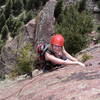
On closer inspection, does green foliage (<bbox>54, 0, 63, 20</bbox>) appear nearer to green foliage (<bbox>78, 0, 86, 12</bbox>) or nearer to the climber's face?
green foliage (<bbox>78, 0, 86, 12</bbox>)

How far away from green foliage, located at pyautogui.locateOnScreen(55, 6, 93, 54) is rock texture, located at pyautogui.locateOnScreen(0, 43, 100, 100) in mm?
36326

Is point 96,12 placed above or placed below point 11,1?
below

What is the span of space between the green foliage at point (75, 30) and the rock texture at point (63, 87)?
3633 centimetres

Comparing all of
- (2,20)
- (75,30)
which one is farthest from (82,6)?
(75,30)

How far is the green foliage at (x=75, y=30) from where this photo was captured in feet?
152

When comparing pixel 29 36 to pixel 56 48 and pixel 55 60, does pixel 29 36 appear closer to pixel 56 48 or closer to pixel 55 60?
pixel 56 48

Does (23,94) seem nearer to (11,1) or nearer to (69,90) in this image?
(69,90)

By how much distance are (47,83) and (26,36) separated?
4090 centimetres

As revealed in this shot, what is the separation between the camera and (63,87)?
724 cm

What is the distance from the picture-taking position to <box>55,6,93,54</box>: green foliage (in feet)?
152

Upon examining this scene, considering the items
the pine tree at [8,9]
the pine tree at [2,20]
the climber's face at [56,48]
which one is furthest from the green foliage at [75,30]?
the climber's face at [56,48]

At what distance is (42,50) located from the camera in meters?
9.34

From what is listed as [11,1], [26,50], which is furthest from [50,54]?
[11,1]

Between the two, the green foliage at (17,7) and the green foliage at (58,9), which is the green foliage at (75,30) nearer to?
the green foliage at (58,9)
